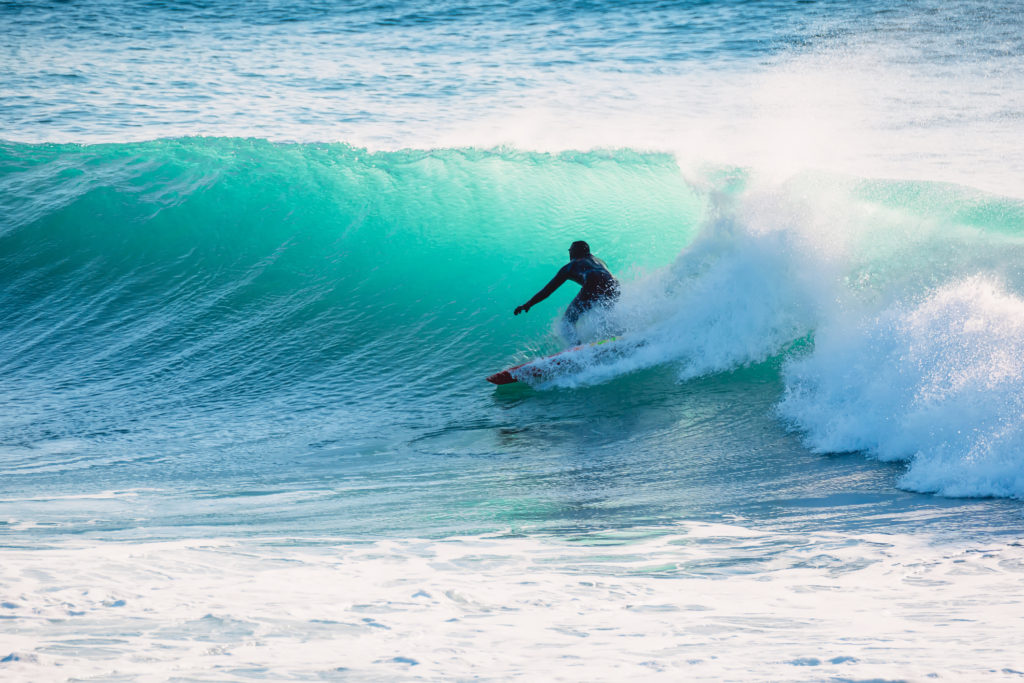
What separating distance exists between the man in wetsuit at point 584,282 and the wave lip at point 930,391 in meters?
1.79

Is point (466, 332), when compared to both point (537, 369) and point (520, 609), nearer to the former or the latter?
point (537, 369)

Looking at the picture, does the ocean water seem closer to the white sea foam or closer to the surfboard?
the white sea foam

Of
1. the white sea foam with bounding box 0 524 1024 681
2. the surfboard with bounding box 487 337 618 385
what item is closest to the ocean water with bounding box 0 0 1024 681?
the white sea foam with bounding box 0 524 1024 681

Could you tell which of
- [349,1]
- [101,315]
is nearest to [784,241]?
[101,315]

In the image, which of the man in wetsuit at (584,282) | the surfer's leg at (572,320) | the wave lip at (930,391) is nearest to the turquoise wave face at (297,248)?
the surfer's leg at (572,320)

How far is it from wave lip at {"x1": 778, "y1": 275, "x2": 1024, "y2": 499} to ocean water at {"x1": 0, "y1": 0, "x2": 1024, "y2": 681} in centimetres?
3

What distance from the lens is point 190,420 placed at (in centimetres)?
752

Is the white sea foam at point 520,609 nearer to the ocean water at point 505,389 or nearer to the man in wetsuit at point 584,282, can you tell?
the ocean water at point 505,389

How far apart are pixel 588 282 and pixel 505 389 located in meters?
1.26

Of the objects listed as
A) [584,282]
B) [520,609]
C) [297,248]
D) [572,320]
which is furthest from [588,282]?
[520,609]

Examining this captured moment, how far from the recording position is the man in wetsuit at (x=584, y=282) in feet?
27.0

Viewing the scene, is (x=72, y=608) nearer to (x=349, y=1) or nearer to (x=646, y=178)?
(x=646, y=178)

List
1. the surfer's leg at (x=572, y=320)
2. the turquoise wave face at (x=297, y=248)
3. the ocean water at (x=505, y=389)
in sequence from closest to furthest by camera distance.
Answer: the ocean water at (x=505, y=389), the surfer's leg at (x=572, y=320), the turquoise wave face at (x=297, y=248)

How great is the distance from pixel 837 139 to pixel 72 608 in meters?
14.8
